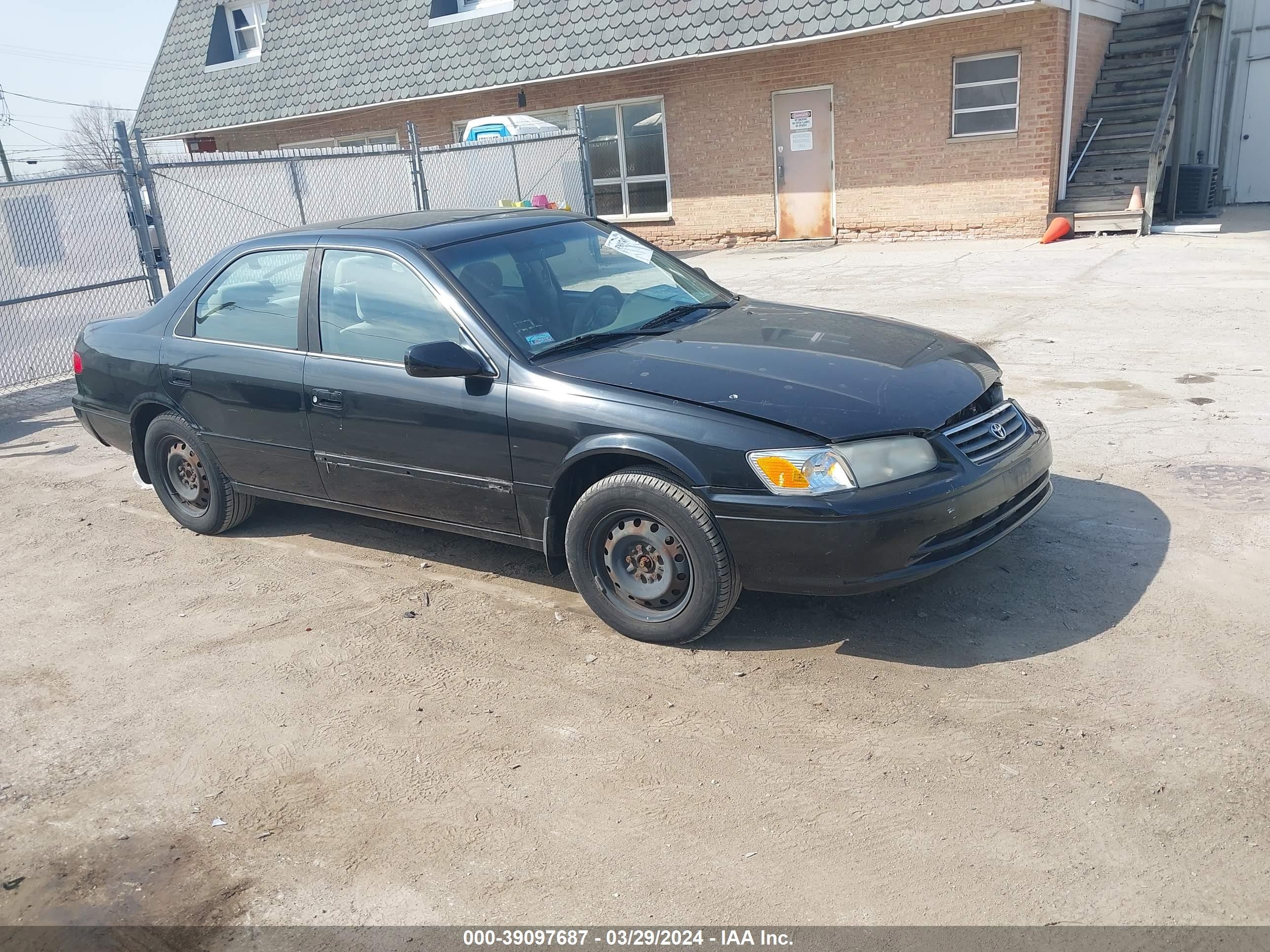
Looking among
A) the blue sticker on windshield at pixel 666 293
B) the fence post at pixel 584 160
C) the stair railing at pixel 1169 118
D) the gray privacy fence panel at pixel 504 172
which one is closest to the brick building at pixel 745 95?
the stair railing at pixel 1169 118

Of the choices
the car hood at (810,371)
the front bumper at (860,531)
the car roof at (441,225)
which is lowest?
the front bumper at (860,531)

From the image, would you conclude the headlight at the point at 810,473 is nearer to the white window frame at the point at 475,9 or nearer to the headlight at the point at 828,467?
the headlight at the point at 828,467

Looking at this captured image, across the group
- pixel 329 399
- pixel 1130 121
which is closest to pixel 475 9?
pixel 1130 121

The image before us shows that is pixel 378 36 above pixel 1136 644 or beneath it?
above

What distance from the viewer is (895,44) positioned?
15.5 m

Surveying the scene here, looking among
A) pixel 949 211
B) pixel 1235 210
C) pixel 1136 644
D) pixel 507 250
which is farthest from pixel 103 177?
pixel 1235 210

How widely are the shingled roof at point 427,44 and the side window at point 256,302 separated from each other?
38.4 ft

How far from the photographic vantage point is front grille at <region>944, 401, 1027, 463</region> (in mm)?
4020

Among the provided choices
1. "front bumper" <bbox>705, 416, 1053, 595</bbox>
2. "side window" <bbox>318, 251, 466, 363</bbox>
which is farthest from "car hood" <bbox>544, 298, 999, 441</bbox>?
"side window" <bbox>318, 251, 466, 363</bbox>

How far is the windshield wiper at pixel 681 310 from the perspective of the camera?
189 inches

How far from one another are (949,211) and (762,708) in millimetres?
13692

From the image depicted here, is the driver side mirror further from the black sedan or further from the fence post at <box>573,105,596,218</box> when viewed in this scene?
the fence post at <box>573,105,596,218</box>

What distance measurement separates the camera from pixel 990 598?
14.3 feet

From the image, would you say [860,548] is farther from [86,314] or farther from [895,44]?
[895,44]
